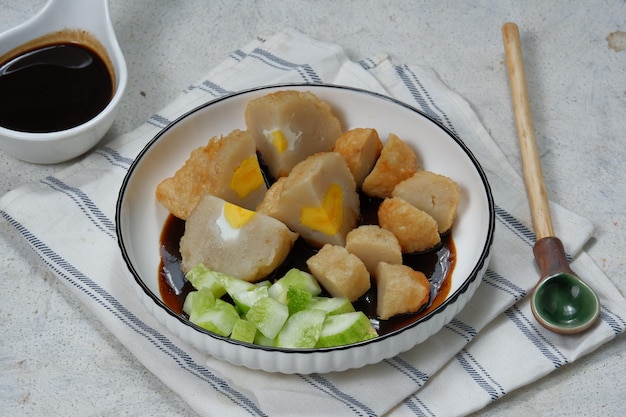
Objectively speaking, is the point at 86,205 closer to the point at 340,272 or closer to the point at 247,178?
the point at 247,178

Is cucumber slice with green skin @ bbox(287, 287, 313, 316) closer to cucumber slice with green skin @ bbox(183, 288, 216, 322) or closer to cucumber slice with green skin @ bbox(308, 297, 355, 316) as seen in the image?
cucumber slice with green skin @ bbox(308, 297, 355, 316)

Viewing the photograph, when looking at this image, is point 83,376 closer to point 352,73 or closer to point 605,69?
point 352,73

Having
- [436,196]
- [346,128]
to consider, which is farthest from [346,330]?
[346,128]

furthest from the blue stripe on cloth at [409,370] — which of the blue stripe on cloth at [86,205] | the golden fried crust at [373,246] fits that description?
the blue stripe on cloth at [86,205]

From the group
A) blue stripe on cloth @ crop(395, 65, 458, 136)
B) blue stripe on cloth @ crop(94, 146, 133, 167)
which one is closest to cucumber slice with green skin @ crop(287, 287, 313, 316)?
blue stripe on cloth @ crop(94, 146, 133, 167)

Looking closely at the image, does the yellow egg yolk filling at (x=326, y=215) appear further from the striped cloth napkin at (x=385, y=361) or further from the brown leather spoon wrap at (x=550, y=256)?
the brown leather spoon wrap at (x=550, y=256)

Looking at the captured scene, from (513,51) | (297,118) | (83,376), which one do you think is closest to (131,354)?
(83,376)

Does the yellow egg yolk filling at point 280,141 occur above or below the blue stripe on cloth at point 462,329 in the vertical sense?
above
